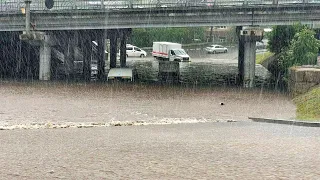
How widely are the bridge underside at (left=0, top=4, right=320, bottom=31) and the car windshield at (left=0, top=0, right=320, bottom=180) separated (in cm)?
8

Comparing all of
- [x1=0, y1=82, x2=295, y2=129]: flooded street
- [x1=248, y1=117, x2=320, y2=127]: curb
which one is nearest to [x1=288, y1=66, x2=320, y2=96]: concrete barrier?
[x1=0, y1=82, x2=295, y2=129]: flooded street

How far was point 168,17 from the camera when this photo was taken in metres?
35.5

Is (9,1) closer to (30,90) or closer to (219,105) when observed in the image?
(30,90)

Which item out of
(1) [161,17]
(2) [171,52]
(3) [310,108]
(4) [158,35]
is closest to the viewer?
(3) [310,108]

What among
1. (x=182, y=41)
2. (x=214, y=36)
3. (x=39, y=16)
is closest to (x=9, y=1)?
(x=39, y=16)

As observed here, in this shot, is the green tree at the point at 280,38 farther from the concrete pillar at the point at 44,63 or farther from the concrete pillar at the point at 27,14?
the concrete pillar at the point at 27,14

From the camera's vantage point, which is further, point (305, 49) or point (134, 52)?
point (134, 52)

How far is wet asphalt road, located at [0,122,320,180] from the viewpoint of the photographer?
8016 mm

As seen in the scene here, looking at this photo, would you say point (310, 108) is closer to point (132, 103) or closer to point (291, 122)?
point (291, 122)

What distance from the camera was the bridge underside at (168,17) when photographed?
34469 mm

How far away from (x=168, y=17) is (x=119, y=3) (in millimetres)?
4124

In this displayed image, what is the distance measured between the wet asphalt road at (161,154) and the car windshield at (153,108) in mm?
24

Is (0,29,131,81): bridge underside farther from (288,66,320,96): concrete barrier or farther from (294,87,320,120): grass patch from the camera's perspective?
(294,87,320,120): grass patch

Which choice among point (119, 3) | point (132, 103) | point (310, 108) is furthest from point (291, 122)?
point (119, 3)
